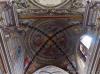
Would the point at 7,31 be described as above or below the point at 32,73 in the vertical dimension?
above

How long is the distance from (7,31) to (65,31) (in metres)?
5.13

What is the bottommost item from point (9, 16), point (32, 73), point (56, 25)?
point (32, 73)

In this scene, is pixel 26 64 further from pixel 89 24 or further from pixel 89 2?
pixel 89 2

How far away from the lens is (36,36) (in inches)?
635

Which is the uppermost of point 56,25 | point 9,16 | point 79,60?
point 9,16

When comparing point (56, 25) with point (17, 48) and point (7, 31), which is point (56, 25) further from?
point (7, 31)

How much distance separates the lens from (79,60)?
15.3 m

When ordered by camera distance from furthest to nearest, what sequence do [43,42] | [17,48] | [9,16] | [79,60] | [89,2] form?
[43,42]
[79,60]
[17,48]
[9,16]
[89,2]

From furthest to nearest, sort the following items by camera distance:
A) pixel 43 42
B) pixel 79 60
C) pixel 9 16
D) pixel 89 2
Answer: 1. pixel 43 42
2. pixel 79 60
3. pixel 9 16
4. pixel 89 2

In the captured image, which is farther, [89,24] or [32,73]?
[32,73]

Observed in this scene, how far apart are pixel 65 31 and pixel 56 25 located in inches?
32.9

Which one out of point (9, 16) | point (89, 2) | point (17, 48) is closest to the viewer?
point (89, 2)

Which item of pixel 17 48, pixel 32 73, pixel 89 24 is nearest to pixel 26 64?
pixel 32 73

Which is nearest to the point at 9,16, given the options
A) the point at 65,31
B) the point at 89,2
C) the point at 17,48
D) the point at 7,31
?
the point at 7,31
